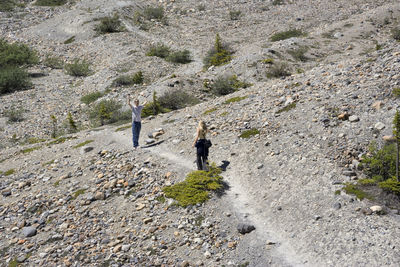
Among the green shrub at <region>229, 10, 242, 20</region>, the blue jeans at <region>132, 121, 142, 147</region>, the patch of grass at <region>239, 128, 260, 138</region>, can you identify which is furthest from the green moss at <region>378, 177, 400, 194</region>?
the green shrub at <region>229, 10, 242, 20</region>

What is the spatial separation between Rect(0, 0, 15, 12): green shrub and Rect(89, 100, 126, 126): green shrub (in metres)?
50.8

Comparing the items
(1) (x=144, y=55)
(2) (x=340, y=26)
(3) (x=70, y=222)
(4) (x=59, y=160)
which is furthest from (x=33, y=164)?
(2) (x=340, y=26)

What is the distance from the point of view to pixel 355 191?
1091 centimetres

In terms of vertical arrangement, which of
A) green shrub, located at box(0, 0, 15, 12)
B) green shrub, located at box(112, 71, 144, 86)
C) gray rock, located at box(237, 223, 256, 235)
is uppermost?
green shrub, located at box(0, 0, 15, 12)

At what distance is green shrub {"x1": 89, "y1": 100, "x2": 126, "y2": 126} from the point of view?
2800 cm

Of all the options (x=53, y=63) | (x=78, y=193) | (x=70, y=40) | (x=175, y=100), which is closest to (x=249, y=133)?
(x=78, y=193)

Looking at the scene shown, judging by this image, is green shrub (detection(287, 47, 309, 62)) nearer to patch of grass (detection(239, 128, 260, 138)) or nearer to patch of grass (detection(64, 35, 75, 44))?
patch of grass (detection(239, 128, 260, 138))

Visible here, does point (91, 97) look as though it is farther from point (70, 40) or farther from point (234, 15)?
point (234, 15)

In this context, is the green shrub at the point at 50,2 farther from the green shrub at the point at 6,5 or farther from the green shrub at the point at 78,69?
the green shrub at the point at 78,69

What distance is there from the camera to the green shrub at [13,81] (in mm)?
38328

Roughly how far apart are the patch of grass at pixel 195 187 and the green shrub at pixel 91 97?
2378 cm

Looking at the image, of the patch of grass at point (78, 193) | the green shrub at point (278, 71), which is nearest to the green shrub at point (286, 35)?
the green shrub at point (278, 71)

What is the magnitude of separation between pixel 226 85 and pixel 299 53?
10.7m

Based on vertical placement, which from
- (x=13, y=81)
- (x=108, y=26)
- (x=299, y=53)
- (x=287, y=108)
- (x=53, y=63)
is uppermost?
(x=108, y=26)
